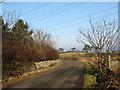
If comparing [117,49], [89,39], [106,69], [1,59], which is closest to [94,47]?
[89,39]

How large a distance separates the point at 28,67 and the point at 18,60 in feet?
4.71

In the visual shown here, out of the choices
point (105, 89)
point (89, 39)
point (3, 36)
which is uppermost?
point (3, 36)

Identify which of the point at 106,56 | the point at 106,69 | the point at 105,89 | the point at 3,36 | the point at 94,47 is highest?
the point at 3,36

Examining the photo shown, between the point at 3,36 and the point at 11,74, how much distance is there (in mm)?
5535

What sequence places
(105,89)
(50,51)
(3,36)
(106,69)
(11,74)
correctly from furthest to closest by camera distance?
(50,51) → (3,36) → (11,74) → (106,69) → (105,89)

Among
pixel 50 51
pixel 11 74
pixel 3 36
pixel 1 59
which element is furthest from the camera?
pixel 50 51

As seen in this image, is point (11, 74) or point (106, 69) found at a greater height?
point (106, 69)

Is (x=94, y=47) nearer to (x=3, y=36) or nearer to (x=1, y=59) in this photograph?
(x=1, y=59)

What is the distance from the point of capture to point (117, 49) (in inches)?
317

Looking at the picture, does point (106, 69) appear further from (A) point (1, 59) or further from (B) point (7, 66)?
(A) point (1, 59)

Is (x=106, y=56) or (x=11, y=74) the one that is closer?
(x=106, y=56)

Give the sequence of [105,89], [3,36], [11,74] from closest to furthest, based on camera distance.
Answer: [105,89] → [11,74] → [3,36]

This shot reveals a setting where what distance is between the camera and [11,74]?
1261 cm

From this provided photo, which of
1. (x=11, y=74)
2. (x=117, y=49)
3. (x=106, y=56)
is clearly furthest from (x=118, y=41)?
(x=11, y=74)
